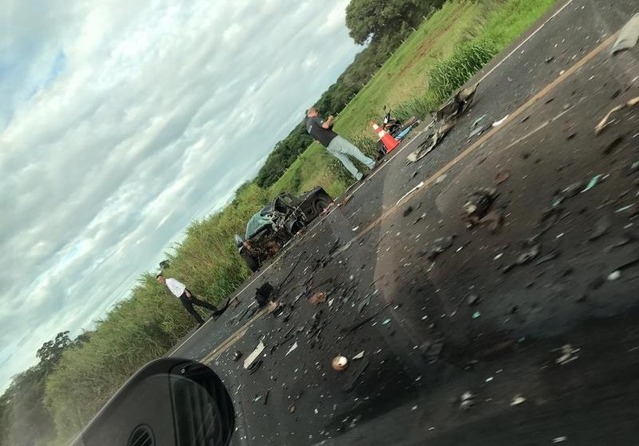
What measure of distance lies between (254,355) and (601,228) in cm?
486

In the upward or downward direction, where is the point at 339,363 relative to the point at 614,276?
upward

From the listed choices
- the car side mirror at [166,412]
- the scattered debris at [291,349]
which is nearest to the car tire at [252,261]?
the scattered debris at [291,349]

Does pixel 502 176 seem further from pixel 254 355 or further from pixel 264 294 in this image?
pixel 264 294

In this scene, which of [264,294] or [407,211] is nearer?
[407,211]

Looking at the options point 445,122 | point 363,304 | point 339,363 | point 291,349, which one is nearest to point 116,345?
point 291,349

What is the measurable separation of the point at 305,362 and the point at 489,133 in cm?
408

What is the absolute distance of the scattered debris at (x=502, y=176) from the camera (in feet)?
18.0

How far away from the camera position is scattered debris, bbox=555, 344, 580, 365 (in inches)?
104

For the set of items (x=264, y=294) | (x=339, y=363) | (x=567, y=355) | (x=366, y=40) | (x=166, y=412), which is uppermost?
(x=366, y=40)

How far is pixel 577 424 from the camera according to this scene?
2230 millimetres

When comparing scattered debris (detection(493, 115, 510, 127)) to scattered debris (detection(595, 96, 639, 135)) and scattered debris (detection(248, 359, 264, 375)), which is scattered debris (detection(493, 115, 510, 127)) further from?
scattered debris (detection(248, 359, 264, 375))

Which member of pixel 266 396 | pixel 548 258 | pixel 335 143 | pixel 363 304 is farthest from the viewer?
pixel 335 143

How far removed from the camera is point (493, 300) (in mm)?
3719

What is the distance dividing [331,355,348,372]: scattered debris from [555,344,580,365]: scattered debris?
220 cm
